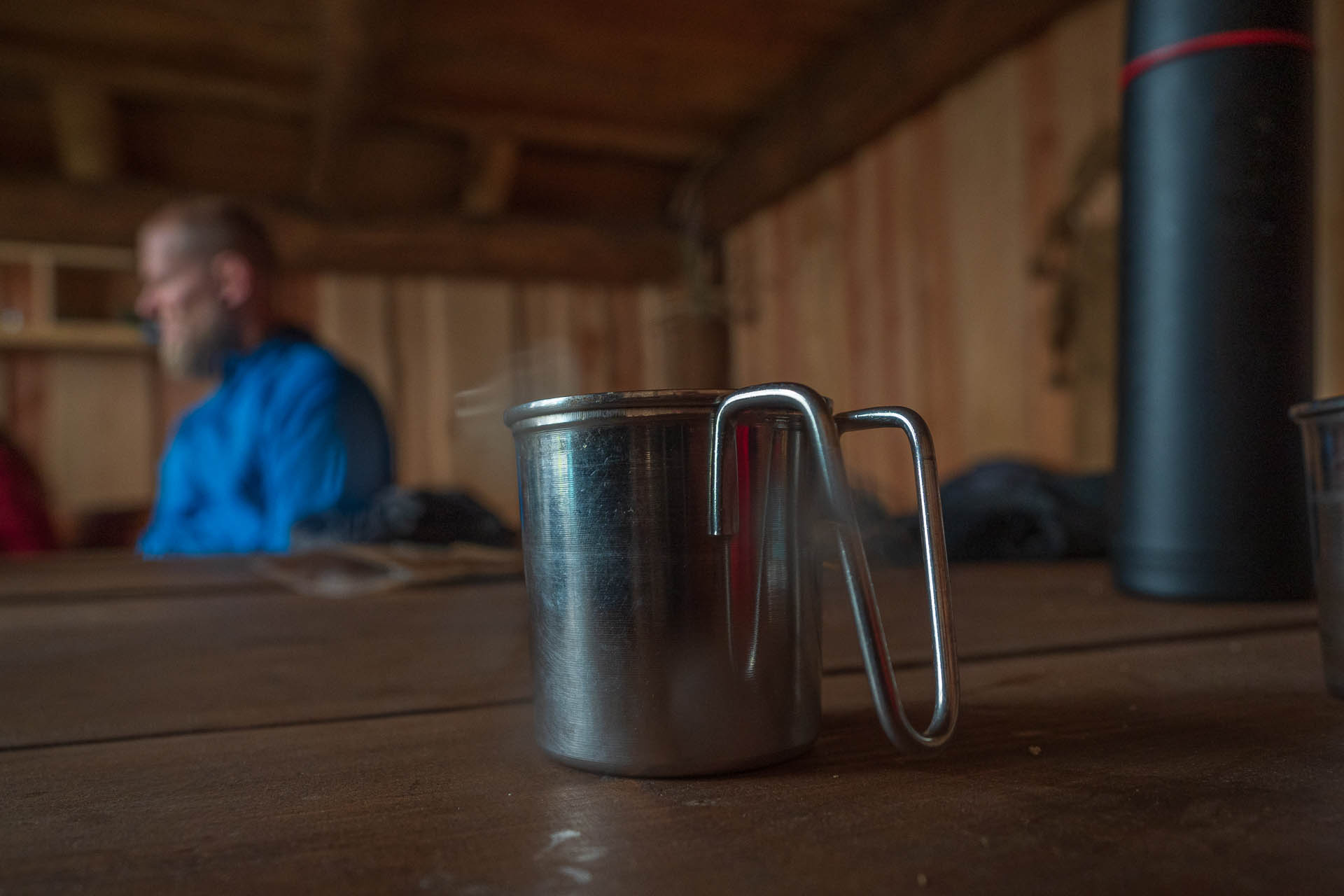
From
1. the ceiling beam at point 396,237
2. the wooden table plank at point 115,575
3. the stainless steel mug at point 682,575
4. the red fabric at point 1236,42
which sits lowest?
the wooden table plank at point 115,575

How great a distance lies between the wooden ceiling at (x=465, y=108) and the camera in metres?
2.66

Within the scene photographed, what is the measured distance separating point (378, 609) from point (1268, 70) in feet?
2.89

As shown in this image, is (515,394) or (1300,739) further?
(515,394)

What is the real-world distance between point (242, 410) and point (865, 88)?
194 centimetres

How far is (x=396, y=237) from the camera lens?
12.5ft

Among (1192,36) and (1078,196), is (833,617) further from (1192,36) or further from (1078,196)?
(1078,196)

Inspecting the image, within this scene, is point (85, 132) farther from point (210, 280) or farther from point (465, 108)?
point (210, 280)

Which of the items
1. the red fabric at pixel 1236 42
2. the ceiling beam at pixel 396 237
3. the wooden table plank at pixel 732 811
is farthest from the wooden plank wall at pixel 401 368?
the wooden table plank at pixel 732 811

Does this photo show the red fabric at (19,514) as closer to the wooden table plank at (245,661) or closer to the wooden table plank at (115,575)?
the wooden table plank at (115,575)

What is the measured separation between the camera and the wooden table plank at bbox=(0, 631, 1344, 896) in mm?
277

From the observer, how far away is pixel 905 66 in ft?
8.55

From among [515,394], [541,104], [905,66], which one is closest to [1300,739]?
[515,394]

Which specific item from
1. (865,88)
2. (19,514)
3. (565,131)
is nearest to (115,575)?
(19,514)

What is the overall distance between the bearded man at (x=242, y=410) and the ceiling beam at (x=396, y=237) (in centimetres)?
119
